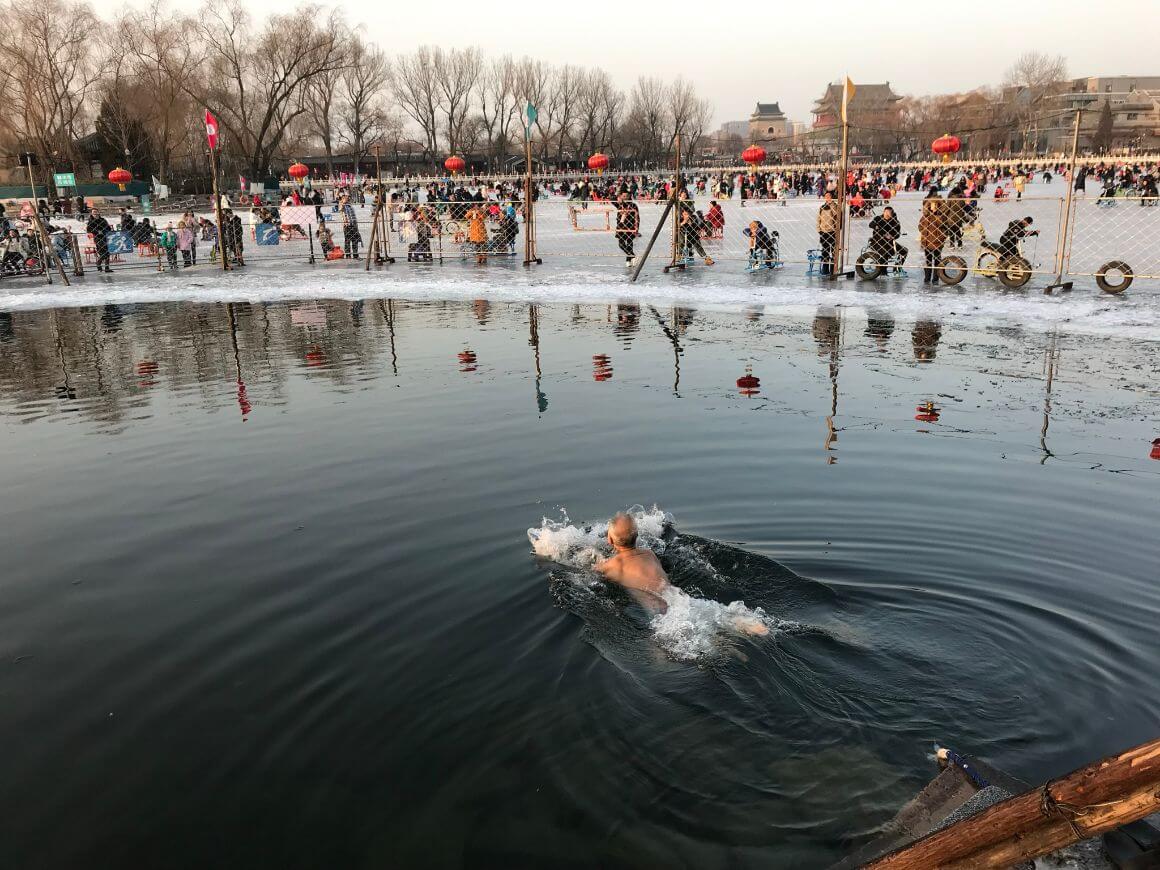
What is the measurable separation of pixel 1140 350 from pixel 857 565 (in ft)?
29.0

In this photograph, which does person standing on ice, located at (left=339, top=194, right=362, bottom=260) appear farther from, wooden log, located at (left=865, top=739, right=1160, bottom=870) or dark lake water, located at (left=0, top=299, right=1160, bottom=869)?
wooden log, located at (left=865, top=739, right=1160, bottom=870)

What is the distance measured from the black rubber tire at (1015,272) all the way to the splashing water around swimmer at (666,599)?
551 inches

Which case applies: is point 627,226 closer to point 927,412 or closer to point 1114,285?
point 1114,285

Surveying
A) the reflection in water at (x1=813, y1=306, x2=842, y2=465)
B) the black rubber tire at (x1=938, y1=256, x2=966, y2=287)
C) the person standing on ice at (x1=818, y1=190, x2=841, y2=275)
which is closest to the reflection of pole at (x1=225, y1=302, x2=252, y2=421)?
the reflection in water at (x1=813, y1=306, x2=842, y2=465)

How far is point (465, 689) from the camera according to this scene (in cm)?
Result: 482

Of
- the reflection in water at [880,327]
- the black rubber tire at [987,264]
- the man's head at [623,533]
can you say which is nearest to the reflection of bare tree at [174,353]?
the man's head at [623,533]

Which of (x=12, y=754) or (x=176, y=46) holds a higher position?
(x=176, y=46)

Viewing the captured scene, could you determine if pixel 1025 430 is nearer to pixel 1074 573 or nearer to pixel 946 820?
pixel 1074 573

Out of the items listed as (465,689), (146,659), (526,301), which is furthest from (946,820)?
(526,301)

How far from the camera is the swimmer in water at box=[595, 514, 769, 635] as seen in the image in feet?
18.9

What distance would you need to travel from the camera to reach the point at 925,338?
1377 cm

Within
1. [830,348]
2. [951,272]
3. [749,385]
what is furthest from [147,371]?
[951,272]

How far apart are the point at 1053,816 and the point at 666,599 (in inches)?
136

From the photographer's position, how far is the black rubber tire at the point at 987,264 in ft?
60.5
